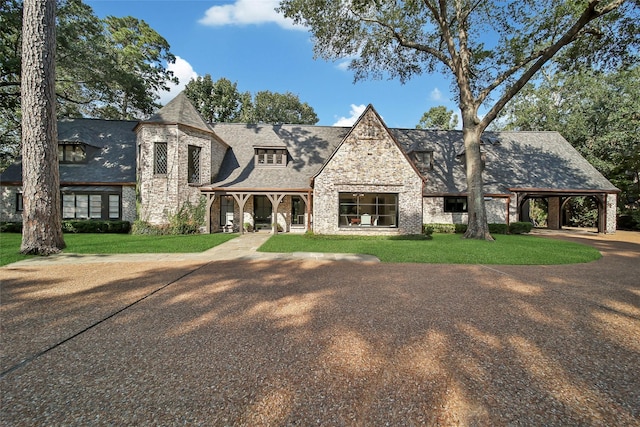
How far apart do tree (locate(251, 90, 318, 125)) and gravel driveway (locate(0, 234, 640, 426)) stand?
125ft

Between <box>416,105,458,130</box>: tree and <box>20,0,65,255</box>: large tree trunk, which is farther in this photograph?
<box>416,105,458,130</box>: tree

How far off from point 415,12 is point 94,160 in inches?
889

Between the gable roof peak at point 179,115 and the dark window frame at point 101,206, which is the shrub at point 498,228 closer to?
the gable roof peak at point 179,115

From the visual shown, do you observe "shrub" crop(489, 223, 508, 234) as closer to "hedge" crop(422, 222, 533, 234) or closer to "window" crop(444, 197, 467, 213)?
"hedge" crop(422, 222, 533, 234)

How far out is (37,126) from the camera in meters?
8.91

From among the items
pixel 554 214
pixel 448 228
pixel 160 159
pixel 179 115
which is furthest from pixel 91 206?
pixel 554 214

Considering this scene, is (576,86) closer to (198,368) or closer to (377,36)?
(377,36)

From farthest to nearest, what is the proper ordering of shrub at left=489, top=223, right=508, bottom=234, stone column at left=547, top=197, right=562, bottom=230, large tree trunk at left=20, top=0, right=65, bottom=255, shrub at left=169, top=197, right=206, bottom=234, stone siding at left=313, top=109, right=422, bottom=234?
stone column at left=547, top=197, right=562, bottom=230, shrub at left=489, top=223, right=508, bottom=234, shrub at left=169, top=197, right=206, bottom=234, stone siding at left=313, top=109, right=422, bottom=234, large tree trunk at left=20, top=0, right=65, bottom=255

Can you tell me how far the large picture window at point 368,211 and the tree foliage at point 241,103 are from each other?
25.5 metres

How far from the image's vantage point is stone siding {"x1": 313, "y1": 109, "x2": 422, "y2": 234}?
15.0m

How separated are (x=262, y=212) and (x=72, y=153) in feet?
43.7

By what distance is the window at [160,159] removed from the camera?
613 inches

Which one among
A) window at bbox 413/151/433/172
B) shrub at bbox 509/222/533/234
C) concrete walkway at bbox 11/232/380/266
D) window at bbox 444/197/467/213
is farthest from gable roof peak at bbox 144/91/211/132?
shrub at bbox 509/222/533/234

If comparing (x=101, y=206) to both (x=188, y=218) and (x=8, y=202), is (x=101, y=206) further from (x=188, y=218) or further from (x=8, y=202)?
(x=188, y=218)
